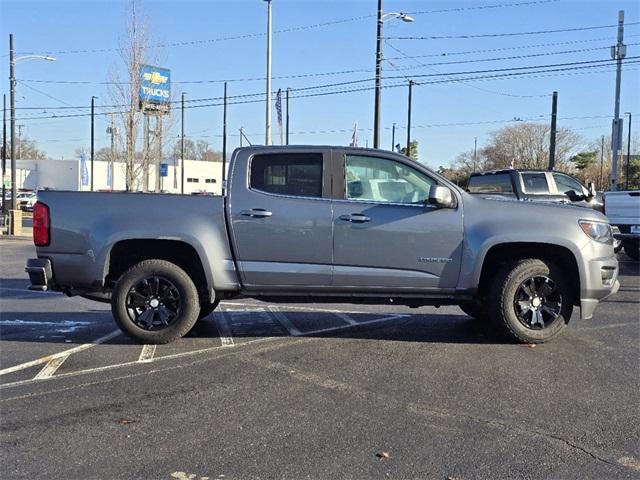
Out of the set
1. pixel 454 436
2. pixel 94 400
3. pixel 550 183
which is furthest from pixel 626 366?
pixel 550 183

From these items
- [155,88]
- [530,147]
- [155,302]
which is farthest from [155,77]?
[530,147]

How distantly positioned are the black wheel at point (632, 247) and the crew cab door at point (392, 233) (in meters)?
11.1

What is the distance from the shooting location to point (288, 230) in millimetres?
5820

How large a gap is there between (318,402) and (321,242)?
5.91ft

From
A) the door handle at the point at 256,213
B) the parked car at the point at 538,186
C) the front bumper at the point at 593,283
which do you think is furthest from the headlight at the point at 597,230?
the parked car at the point at 538,186

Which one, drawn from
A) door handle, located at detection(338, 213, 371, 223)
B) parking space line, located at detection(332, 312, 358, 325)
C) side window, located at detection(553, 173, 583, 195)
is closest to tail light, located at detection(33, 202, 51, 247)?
door handle, located at detection(338, 213, 371, 223)

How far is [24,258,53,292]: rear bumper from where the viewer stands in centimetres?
576

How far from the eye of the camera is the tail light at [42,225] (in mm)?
5789

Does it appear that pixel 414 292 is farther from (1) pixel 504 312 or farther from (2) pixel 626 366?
(2) pixel 626 366

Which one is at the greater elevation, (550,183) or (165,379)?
(550,183)

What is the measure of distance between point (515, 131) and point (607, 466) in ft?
220

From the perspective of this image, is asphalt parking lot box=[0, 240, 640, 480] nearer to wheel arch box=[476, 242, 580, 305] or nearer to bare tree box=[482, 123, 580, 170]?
wheel arch box=[476, 242, 580, 305]

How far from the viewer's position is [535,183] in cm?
1462

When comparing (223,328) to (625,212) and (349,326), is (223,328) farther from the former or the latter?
(625,212)
